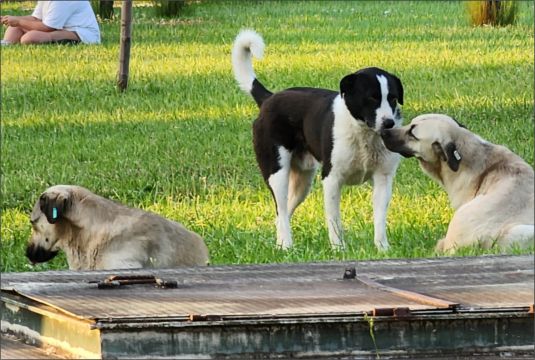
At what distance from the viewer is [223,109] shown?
439 inches

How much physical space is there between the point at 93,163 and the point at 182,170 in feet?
2.08

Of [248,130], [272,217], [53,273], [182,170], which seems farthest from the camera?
[248,130]

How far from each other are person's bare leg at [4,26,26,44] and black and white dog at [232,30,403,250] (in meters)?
7.32

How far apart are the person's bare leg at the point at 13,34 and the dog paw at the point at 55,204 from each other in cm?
851

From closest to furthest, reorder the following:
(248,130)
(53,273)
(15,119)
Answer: (53,273), (248,130), (15,119)

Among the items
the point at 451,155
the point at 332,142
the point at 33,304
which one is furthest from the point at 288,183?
the point at 33,304

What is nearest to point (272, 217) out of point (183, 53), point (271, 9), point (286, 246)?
point (286, 246)

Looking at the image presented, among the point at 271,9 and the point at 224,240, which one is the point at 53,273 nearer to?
the point at 224,240

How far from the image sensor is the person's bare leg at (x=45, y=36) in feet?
47.4

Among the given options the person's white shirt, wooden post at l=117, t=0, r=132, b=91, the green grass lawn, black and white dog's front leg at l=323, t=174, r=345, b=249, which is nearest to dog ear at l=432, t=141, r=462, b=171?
the green grass lawn

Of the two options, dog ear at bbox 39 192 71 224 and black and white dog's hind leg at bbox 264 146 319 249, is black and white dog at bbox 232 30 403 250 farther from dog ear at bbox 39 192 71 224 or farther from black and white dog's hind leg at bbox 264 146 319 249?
dog ear at bbox 39 192 71 224

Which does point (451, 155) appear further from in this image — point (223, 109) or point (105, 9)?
point (105, 9)

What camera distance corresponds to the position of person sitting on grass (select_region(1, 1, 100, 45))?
1452 cm

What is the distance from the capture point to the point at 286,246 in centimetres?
703
